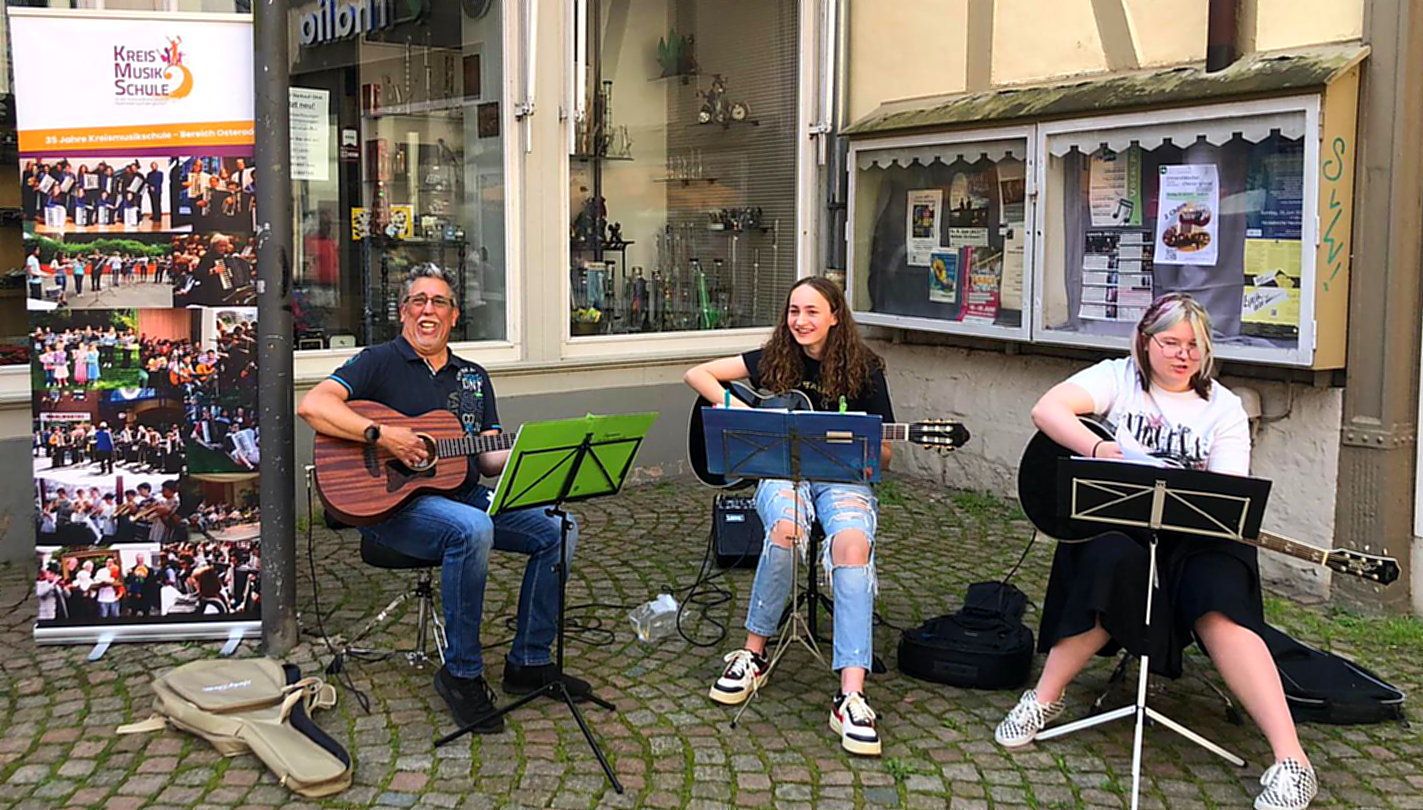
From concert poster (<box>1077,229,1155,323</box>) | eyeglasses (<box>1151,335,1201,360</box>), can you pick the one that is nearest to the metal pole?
eyeglasses (<box>1151,335,1201,360</box>)

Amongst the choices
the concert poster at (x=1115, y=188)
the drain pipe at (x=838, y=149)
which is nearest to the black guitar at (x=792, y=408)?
the concert poster at (x=1115, y=188)

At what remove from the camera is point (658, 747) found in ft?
13.4

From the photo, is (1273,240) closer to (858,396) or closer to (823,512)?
(858,396)

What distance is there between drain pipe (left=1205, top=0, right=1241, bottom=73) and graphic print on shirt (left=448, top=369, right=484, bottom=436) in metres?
3.61

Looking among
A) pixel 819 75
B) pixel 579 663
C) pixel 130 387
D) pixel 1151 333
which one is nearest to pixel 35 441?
pixel 130 387

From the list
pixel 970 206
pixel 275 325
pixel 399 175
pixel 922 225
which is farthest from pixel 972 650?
pixel 399 175

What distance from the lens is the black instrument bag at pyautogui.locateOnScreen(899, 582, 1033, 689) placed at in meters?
4.57

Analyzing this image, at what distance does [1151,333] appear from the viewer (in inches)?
166

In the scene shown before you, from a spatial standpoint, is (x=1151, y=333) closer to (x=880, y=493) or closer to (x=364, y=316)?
(x=880, y=493)

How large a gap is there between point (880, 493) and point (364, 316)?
122 inches

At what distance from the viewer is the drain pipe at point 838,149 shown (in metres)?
8.27

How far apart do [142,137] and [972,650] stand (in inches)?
134

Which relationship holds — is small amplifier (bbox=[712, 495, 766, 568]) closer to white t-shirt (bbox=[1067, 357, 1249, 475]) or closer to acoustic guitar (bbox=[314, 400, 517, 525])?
acoustic guitar (bbox=[314, 400, 517, 525])

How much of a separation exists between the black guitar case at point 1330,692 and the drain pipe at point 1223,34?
8.98 ft
